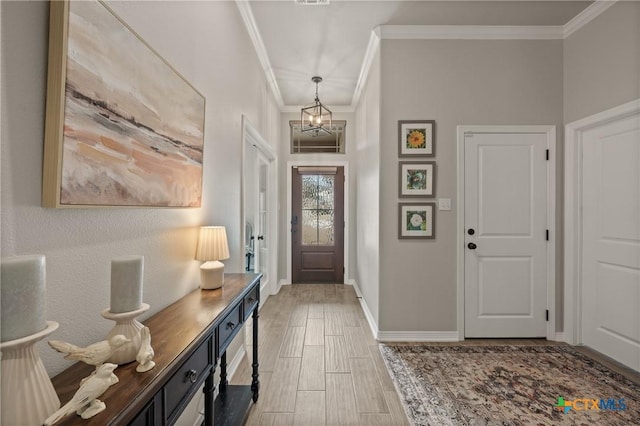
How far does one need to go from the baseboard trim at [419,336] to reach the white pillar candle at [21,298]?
2.77 meters

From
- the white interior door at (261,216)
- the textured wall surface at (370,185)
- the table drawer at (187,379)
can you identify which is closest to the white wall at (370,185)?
the textured wall surface at (370,185)

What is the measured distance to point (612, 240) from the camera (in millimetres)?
2518

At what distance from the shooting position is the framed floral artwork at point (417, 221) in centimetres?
290

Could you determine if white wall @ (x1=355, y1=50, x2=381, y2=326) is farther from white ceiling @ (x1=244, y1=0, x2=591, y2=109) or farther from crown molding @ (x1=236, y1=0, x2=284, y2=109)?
crown molding @ (x1=236, y1=0, x2=284, y2=109)

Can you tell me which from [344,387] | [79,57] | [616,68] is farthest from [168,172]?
[616,68]

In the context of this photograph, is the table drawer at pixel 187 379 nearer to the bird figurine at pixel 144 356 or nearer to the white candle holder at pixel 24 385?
the bird figurine at pixel 144 356

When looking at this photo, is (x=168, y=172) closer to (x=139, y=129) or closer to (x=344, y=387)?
→ (x=139, y=129)

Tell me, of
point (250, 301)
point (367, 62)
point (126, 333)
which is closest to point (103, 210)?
point (126, 333)

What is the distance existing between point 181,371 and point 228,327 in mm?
505

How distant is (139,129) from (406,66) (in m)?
2.59

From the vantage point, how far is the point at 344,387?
6.97 feet

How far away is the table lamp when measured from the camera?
1685mm

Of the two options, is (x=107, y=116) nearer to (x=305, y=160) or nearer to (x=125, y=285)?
(x=125, y=285)

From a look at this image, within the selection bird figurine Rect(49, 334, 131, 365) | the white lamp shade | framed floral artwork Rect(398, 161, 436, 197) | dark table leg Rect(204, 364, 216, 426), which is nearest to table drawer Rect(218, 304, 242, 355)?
dark table leg Rect(204, 364, 216, 426)
